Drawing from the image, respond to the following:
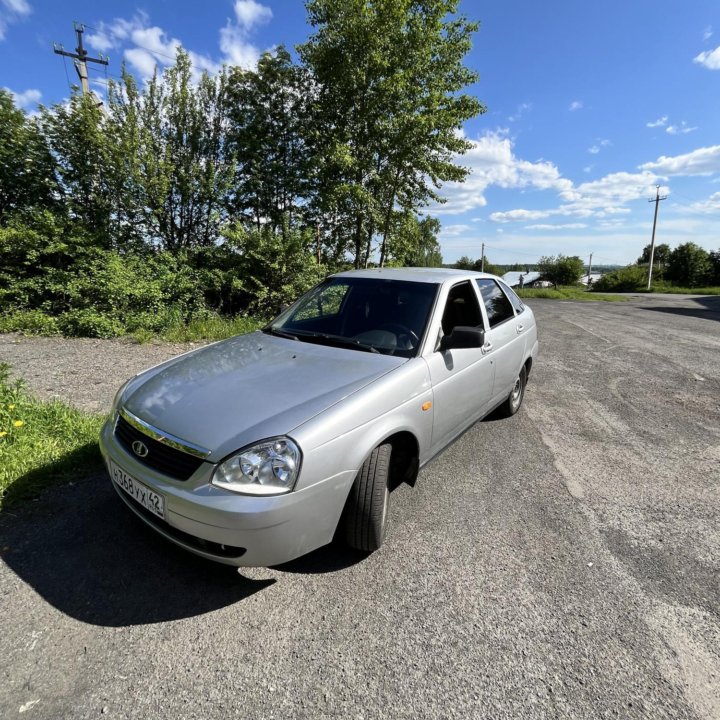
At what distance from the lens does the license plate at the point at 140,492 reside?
1.92 meters

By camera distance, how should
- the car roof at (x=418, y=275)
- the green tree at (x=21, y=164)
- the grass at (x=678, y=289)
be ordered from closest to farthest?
the car roof at (x=418, y=275), the green tree at (x=21, y=164), the grass at (x=678, y=289)

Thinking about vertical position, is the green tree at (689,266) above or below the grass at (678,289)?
above

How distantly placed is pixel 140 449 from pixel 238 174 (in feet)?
34.8

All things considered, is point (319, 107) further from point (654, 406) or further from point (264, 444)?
point (264, 444)

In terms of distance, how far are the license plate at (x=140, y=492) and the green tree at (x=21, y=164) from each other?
28.2ft

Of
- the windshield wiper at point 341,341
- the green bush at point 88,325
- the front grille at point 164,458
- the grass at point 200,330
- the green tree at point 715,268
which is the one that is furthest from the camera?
the green tree at point 715,268

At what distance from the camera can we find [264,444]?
1.84 m

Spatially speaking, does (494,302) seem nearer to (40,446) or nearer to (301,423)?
(301,423)

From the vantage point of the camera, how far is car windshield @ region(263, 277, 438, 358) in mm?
2830

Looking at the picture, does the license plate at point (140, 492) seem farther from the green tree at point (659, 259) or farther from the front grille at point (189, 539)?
the green tree at point (659, 259)

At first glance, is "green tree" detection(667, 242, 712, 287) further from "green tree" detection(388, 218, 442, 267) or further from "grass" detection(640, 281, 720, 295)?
"green tree" detection(388, 218, 442, 267)

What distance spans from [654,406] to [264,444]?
513 centimetres

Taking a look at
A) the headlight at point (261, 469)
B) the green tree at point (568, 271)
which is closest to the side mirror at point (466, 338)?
the headlight at point (261, 469)

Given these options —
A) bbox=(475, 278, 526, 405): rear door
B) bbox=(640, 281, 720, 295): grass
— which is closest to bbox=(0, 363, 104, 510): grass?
bbox=(475, 278, 526, 405): rear door
